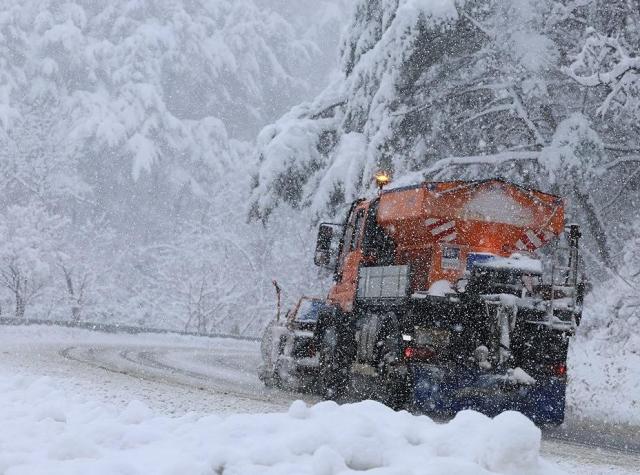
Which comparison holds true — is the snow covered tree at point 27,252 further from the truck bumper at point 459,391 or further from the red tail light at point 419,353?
the truck bumper at point 459,391

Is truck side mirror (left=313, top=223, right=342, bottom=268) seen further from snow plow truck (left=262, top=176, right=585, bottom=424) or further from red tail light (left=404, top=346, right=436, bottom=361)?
red tail light (left=404, top=346, right=436, bottom=361)

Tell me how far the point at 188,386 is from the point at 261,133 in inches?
410

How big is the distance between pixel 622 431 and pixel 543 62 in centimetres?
921

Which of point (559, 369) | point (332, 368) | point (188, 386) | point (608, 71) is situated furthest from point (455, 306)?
point (608, 71)

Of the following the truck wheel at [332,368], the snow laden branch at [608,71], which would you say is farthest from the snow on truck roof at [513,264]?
the snow laden branch at [608,71]

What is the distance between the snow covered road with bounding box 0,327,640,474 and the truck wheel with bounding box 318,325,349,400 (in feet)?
1.05

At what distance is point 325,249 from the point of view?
13375 mm

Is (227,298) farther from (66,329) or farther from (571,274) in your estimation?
(571,274)

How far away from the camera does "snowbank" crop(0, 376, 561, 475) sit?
479 cm

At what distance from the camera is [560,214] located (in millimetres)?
12008

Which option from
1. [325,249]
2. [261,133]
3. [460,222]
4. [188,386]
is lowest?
[188,386]

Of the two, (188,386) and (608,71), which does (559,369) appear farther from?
(608,71)

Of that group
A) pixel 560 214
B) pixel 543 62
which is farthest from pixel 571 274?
pixel 543 62

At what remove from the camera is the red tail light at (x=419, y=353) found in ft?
33.3
